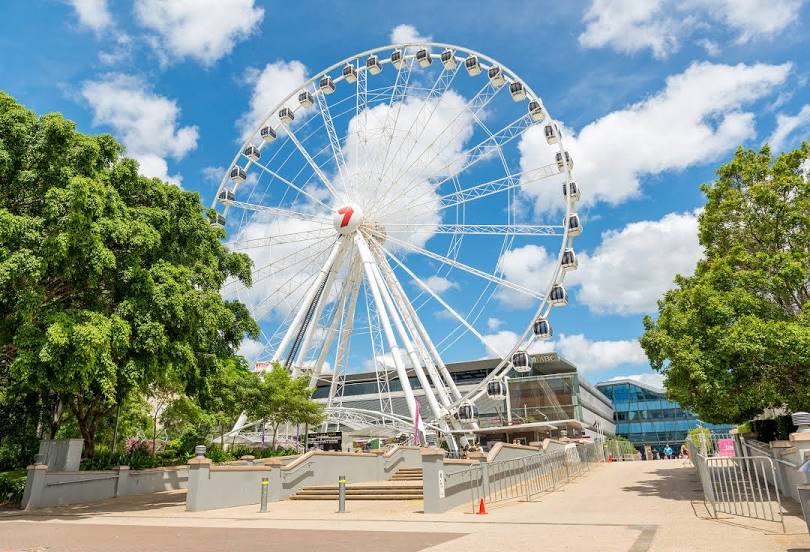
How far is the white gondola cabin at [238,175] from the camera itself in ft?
123

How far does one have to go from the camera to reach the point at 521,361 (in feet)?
95.4

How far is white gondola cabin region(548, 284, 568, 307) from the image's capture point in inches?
1136

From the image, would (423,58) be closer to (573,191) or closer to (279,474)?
(573,191)

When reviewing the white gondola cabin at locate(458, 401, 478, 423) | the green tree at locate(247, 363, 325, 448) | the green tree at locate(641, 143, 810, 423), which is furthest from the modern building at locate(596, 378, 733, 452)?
the green tree at locate(641, 143, 810, 423)

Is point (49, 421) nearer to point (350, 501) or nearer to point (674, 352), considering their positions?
point (350, 501)

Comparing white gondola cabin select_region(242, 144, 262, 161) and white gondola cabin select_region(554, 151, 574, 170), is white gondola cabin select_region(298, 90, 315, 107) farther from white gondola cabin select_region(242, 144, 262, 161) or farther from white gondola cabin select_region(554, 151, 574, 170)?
white gondola cabin select_region(554, 151, 574, 170)

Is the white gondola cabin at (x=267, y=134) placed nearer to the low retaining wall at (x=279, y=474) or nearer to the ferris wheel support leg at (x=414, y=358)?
the ferris wheel support leg at (x=414, y=358)

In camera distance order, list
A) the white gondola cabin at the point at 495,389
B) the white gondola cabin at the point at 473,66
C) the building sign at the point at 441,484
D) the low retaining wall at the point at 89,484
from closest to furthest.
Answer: the building sign at the point at 441,484, the low retaining wall at the point at 89,484, the white gondola cabin at the point at 495,389, the white gondola cabin at the point at 473,66

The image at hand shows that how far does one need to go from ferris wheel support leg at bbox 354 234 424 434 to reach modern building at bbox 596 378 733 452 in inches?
2960

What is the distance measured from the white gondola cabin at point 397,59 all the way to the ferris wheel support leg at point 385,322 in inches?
430

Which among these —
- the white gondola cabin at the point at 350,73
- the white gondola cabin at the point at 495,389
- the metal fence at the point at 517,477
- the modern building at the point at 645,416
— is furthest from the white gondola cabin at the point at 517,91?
the modern building at the point at 645,416

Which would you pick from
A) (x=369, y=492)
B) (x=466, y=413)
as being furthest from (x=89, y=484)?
(x=466, y=413)

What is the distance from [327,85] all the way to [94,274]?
24.1m

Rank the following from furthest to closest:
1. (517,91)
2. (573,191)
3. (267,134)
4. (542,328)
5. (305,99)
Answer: (267,134)
(305,99)
(517,91)
(573,191)
(542,328)
